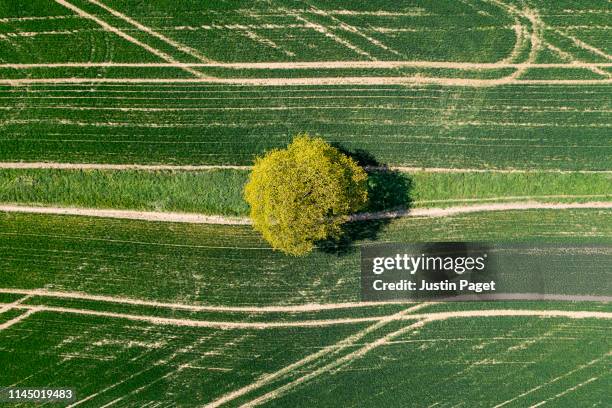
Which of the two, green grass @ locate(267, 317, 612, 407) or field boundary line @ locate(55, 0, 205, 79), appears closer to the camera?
green grass @ locate(267, 317, 612, 407)

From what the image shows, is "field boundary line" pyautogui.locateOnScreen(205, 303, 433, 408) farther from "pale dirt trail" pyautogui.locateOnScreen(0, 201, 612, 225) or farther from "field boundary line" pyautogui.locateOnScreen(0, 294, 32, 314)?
"field boundary line" pyautogui.locateOnScreen(0, 294, 32, 314)

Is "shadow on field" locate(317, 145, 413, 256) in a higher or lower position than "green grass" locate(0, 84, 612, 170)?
lower

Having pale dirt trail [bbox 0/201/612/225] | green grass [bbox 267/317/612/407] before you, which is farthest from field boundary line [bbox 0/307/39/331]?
green grass [bbox 267/317/612/407]

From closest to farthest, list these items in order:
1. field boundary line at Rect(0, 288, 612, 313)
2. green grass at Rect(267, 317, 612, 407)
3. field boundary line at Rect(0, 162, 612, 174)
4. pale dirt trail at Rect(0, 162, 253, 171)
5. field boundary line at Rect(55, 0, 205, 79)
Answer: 1. green grass at Rect(267, 317, 612, 407)
2. field boundary line at Rect(0, 288, 612, 313)
3. field boundary line at Rect(0, 162, 612, 174)
4. pale dirt trail at Rect(0, 162, 253, 171)
5. field boundary line at Rect(55, 0, 205, 79)

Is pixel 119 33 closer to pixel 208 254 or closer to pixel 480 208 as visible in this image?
pixel 208 254

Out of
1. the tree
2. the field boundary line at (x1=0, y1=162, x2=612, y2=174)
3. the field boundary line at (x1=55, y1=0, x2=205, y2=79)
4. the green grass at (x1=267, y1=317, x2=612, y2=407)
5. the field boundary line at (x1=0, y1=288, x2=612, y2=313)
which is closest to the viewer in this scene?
the tree

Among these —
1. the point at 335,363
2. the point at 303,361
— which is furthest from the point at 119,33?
the point at 335,363
